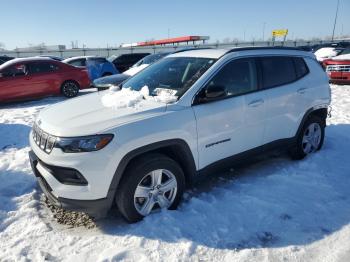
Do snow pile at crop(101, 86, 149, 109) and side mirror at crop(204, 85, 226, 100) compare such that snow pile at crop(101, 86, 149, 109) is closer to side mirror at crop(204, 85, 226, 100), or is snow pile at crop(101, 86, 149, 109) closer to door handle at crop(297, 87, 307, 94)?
side mirror at crop(204, 85, 226, 100)

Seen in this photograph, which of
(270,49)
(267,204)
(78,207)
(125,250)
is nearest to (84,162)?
(78,207)

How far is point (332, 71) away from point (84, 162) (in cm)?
1204

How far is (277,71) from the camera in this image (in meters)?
4.47

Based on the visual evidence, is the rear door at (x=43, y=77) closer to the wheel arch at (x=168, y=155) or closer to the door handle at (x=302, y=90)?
the wheel arch at (x=168, y=155)

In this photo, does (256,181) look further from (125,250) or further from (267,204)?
(125,250)

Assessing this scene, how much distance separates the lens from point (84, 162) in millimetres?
2881

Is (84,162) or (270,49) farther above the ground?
(270,49)

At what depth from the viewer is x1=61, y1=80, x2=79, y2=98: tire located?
37.1 ft

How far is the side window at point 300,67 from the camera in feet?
15.6

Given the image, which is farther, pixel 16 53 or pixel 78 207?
pixel 16 53

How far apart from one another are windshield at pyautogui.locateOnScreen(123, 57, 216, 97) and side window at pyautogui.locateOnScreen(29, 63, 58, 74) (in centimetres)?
754

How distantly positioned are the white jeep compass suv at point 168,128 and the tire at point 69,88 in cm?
752

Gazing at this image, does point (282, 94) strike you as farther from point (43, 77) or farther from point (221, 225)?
point (43, 77)

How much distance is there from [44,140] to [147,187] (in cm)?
117
